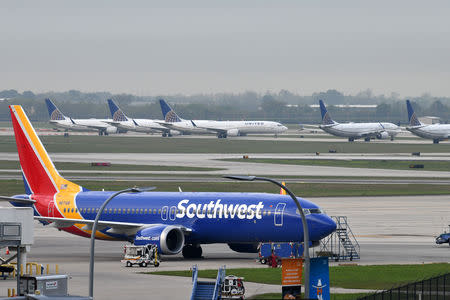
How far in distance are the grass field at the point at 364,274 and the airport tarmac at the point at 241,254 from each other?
2253 mm

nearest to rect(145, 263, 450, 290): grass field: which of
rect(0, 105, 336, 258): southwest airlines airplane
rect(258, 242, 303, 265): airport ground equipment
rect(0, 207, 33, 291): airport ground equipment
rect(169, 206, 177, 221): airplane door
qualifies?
rect(258, 242, 303, 265): airport ground equipment

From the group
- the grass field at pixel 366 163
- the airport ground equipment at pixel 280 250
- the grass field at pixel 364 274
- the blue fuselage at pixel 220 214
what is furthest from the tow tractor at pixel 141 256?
the grass field at pixel 366 163

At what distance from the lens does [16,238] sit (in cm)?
4950

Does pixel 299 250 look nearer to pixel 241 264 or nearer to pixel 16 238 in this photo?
pixel 241 264

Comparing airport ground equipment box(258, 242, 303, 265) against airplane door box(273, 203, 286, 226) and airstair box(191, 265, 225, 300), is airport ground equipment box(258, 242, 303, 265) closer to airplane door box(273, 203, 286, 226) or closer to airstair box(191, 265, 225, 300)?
airplane door box(273, 203, 286, 226)

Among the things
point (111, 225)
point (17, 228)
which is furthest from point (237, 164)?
point (17, 228)

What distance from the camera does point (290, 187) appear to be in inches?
4596

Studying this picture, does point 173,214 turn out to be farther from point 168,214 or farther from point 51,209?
point 51,209

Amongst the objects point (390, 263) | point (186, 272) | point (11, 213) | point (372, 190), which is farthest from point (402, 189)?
point (11, 213)

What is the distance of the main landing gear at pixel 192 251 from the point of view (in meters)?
65.9

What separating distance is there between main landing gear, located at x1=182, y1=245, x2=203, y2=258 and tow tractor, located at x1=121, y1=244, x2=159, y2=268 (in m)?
4.56

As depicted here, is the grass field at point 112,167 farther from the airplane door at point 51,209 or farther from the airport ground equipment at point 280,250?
the airport ground equipment at point 280,250

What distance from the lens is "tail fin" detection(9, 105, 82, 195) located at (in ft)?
230

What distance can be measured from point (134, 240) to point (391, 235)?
81.6ft
